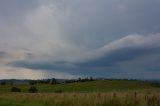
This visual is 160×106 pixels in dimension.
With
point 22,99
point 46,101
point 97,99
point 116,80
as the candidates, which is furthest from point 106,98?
point 116,80

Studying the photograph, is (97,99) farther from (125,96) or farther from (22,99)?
(22,99)

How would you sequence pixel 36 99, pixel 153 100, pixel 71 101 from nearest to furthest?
1. pixel 153 100
2. pixel 71 101
3. pixel 36 99

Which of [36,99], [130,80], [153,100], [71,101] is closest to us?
[153,100]

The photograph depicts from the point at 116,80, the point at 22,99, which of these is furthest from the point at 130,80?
the point at 22,99

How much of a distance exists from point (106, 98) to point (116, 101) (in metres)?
0.83

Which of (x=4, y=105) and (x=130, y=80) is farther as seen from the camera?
(x=130, y=80)

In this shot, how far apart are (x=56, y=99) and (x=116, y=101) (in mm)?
4544

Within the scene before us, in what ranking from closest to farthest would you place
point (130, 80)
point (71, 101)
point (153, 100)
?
1. point (153, 100)
2. point (71, 101)
3. point (130, 80)

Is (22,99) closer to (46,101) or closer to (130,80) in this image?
(46,101)

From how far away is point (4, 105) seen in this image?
2458 cm

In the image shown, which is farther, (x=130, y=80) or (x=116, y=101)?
(x=130, y=80)

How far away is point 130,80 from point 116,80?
394cm

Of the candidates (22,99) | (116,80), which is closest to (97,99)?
(22,99)

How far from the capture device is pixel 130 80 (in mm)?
109062
